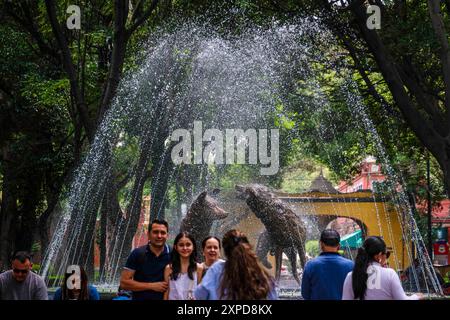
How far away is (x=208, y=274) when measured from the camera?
507 centimetres

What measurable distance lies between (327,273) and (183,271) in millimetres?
1070

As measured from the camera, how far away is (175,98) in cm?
2033

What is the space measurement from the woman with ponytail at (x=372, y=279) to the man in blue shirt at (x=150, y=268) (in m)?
1.36

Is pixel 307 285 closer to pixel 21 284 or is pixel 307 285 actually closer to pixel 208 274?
pixel 208 274

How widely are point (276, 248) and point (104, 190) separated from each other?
19.1 feet

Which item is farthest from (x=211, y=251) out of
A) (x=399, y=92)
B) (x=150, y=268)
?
(x=399, y=92)

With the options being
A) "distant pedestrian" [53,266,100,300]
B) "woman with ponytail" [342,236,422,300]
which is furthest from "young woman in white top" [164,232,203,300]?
"woman with ponytail" [342,236,422,300]

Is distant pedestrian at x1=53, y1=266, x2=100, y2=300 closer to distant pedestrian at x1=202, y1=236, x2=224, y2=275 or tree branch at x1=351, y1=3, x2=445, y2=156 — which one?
distant pedestrian at x1=202, y1=236, x2=224, y2=275

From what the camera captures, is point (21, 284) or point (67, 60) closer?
point (21, 284)

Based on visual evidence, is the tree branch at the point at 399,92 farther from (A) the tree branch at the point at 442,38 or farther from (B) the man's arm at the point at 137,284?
(B) the man's arm at the point at 137,284

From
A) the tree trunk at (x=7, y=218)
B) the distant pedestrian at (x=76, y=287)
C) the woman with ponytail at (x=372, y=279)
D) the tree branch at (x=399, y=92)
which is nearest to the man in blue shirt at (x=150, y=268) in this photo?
the distant pedestrian at (x=76, y=287)

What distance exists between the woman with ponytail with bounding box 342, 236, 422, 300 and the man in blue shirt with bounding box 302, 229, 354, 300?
0.42m

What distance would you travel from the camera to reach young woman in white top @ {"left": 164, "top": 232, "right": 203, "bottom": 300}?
5.86 metres

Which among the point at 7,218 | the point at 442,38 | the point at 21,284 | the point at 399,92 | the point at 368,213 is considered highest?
the point at 442,38
